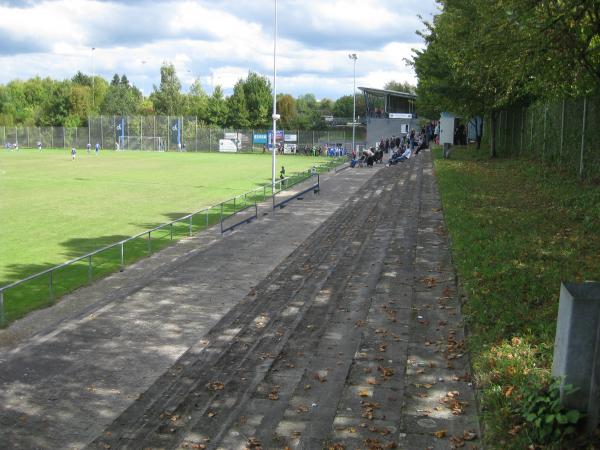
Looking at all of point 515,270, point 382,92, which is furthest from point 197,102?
point 515,270

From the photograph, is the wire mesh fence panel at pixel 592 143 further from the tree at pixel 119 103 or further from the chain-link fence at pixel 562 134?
the tree at pixel 119 103

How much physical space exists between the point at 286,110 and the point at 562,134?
85023 mm

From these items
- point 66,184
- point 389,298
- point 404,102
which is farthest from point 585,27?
point 404,102

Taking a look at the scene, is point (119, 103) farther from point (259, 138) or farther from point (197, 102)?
point (259, 138)

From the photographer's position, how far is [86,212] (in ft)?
84.3

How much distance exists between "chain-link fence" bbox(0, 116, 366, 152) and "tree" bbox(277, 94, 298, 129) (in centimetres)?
938

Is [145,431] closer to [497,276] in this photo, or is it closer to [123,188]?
[497,276]

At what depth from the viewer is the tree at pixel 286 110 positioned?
99.6 metres

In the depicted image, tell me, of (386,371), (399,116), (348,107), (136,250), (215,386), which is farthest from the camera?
(348,107)

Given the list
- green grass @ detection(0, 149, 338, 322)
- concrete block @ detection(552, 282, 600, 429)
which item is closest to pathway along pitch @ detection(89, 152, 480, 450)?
concrete block @ detection(552, 282, 600, 429)

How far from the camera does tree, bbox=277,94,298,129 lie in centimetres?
9962

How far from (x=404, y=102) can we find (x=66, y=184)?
202 feet

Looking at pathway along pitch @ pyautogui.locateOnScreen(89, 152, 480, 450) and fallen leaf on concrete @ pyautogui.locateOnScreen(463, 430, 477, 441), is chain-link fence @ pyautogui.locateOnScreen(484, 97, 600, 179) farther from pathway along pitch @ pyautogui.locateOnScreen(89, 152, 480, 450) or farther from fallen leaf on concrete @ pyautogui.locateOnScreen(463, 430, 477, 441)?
fallen leaf on concrete @ pyautogui.locateOnScreen(463, 430, 477, 441)

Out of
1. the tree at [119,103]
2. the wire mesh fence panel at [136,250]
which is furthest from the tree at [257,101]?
the wire mesh fence panel at [136,250]
